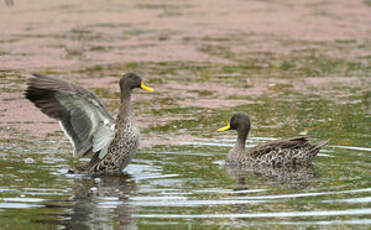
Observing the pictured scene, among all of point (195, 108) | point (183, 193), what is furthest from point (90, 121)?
point (195, 108)

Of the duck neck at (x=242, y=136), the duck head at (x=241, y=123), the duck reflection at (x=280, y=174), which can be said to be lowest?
the duck reflection at (x=280, y=174)

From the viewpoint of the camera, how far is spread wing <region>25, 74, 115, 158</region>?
8.07 metres

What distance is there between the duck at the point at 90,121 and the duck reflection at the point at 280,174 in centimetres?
114

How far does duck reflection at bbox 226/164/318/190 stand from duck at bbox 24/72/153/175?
1.14 metres

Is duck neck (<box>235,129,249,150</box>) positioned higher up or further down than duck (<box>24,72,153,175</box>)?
further down

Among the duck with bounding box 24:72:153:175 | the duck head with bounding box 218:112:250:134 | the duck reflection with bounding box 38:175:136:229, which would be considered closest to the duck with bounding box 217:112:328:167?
the duck head with bounding box 218:112:250:134

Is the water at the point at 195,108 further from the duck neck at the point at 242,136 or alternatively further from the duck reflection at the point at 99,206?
the duck neck at the point at 242,136

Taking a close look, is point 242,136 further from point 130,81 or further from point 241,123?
point 130,81

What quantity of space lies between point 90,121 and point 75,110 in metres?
0.20

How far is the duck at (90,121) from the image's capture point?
26.5ft

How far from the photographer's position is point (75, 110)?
8258mm

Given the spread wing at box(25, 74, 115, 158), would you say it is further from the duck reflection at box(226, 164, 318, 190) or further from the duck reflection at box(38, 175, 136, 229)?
the duck reflection at box(226, 164, 318, 190)

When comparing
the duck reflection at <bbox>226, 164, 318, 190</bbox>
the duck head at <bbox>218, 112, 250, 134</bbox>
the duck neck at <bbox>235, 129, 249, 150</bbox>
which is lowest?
the duck reflection at <bbox>226, 164, 318, 190</bbox>

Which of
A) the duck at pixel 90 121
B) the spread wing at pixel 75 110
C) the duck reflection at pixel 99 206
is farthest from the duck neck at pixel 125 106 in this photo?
the duck reflection at pixel 99 206
